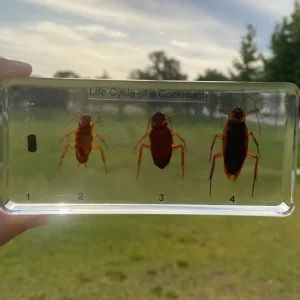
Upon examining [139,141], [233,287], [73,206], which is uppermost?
[139,141]

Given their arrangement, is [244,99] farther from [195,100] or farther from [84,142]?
[84,142]

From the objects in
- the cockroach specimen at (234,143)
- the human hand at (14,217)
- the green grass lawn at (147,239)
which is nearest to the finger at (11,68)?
the human hand at (14,217)

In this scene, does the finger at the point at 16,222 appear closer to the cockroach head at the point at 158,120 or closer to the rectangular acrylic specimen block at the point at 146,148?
the rectangular acrylic specimen block at the point at 146,148

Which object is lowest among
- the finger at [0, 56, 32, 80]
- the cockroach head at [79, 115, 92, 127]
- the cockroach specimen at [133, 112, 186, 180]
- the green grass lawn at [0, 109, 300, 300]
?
the green grass lawn at [0, 109, 300, 300]

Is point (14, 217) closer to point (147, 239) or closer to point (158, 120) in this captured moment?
point (158, 120)

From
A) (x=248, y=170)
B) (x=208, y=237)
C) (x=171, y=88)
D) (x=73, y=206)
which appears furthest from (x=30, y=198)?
(x=208, y=237)

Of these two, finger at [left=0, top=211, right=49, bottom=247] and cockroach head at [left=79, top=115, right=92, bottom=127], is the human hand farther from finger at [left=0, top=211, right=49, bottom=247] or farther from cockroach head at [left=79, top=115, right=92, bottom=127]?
cockroach head at [left=79, top=115, right=92, bottom=127]

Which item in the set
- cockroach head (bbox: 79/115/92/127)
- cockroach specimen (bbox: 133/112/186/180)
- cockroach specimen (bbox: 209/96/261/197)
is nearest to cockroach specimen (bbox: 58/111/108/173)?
cockroach head (bbox: 79/115/92/127)

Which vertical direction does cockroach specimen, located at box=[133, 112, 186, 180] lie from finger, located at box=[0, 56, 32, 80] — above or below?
below
